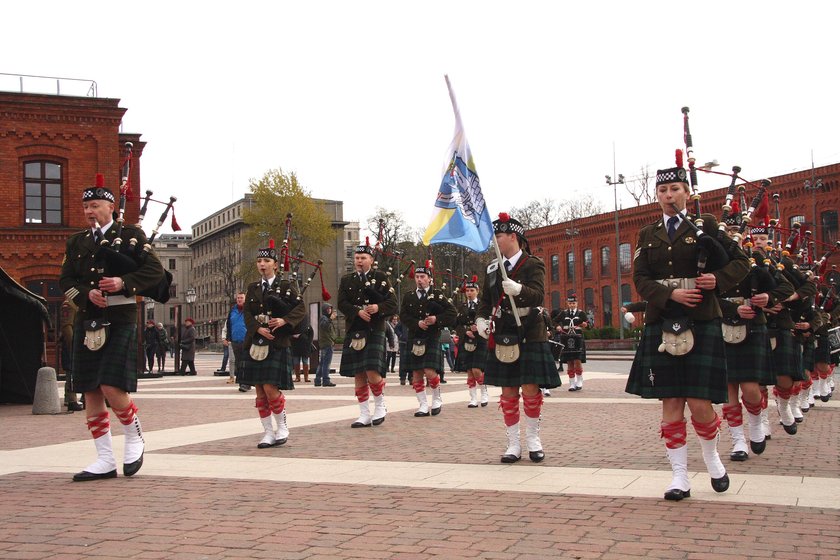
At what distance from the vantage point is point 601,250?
245ft

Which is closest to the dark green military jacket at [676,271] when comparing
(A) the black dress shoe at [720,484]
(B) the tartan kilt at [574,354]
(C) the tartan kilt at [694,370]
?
(C) the tartan kilt at [694,370]

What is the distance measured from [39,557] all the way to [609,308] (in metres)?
71.5

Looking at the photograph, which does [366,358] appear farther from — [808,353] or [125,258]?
[808,353]

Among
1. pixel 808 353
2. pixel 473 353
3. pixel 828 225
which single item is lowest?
pixel 808 353

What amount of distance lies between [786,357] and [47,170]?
27.1 m

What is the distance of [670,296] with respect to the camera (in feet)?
20.8

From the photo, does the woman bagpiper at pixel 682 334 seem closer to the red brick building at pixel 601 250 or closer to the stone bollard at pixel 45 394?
the stone bollard at pixel 45 394

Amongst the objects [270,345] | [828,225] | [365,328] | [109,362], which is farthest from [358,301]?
[828,225]

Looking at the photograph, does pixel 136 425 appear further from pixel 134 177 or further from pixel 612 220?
pixel 612 220

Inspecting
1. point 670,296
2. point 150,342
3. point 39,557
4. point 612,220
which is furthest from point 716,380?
point 612,220

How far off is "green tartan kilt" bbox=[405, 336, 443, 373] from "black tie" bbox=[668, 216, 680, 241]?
677 centimetres

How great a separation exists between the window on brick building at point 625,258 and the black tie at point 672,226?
214 feet

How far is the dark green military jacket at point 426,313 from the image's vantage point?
1352 centimetres

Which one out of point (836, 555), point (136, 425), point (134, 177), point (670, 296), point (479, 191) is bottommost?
point (836, 555)
